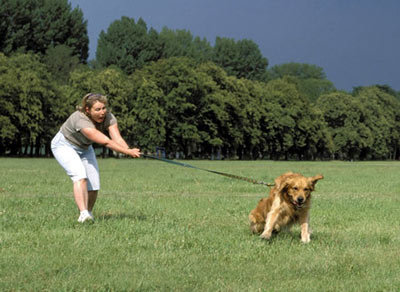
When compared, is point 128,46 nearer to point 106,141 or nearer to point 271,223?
point 106,141

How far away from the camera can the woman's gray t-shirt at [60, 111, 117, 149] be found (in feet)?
30.9

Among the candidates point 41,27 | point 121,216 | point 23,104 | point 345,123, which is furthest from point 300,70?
point 121,216

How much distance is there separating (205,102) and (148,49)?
25485 millimetres

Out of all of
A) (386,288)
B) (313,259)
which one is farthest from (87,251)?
(386,288)

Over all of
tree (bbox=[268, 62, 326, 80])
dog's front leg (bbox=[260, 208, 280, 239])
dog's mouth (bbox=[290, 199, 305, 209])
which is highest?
tree (bbox=[268, 62, 326, 80])

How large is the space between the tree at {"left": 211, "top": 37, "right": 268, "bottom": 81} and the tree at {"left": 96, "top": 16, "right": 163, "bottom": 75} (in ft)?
60.3

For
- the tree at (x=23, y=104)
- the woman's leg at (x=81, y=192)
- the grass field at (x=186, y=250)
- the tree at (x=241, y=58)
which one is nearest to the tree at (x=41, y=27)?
the tree at (x=23, y=104)

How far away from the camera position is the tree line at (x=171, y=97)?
216ft

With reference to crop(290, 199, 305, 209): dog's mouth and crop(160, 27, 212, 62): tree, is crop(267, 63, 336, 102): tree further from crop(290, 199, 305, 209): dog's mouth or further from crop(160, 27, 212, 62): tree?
crop(290, 199, 305, 209): dog's mouth

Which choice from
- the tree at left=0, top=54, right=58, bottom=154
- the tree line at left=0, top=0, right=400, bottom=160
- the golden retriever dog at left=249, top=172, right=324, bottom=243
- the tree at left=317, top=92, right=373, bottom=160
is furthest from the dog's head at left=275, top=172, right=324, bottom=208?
the tree at left=317, top=92, right=373, bottom=160

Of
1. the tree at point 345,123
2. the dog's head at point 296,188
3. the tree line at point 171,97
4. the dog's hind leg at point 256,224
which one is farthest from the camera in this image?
the tree at point 345,123

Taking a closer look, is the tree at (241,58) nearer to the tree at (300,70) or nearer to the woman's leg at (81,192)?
the tree at (300,70)

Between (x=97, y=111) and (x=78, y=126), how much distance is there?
1.33 feet

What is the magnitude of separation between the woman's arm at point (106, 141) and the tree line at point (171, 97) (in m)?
52.2
